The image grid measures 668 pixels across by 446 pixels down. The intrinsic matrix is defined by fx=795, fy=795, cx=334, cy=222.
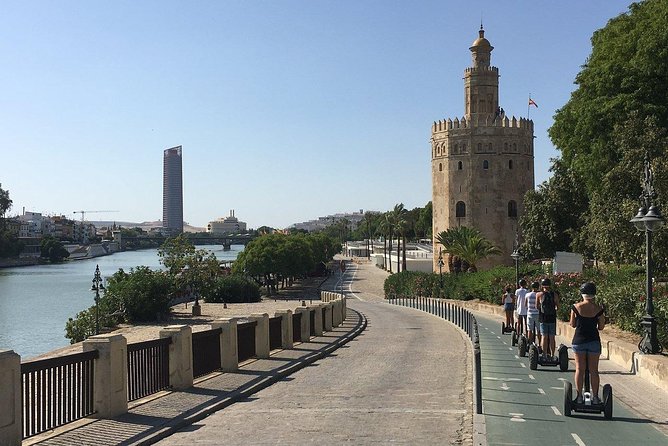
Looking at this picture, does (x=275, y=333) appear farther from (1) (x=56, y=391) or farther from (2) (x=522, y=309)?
(1) (x=56, y=391)

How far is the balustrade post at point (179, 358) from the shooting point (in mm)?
13742

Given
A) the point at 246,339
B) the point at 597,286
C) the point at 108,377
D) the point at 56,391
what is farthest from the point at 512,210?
the point at 56,391

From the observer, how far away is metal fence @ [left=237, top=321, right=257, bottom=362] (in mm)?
17719

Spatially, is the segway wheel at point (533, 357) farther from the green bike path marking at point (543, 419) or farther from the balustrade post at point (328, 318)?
the balustrade post at point (328, 318)

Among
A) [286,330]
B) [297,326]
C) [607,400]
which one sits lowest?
[297,326]

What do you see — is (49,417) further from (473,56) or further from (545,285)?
(473,56)

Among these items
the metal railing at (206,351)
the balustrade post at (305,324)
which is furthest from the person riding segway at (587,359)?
the balustrade post at (305,324)

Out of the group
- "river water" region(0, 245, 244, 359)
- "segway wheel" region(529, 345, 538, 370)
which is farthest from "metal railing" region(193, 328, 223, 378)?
"river water" region(0, 245, 244, 359)

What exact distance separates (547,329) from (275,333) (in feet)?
27.7

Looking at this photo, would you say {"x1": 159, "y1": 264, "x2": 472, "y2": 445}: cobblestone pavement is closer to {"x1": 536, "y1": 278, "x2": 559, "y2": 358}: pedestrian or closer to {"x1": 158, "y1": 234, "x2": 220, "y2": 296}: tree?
{"x1": 536, "y1": 278, "x2": 559, "y2": 358}: pedestrian

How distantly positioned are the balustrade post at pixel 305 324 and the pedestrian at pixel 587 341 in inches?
557

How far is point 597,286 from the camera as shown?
24.8 m

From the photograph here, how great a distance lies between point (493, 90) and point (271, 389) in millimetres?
71196

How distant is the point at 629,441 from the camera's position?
9453mm
